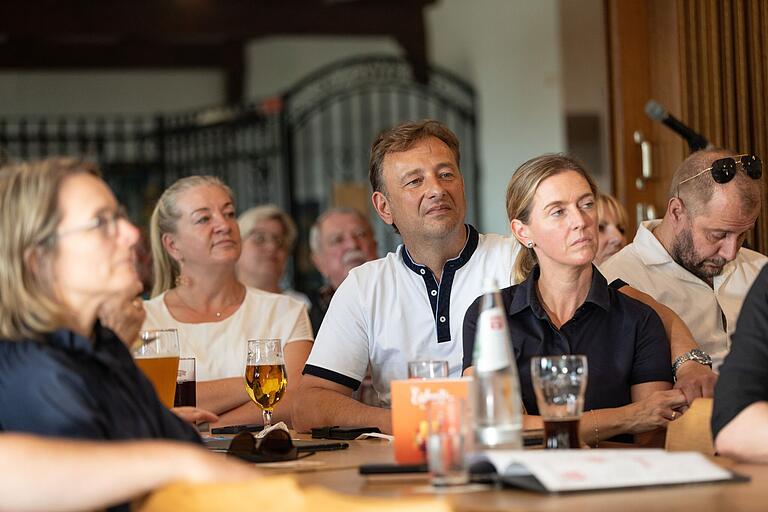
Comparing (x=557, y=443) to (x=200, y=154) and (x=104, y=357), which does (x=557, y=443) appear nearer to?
(x=104, y=357)

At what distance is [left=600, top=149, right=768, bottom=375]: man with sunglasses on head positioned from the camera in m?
3.29

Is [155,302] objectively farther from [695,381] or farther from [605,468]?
Answer: [605,468]

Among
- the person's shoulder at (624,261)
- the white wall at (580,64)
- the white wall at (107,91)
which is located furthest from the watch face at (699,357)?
the white wall at (107,91)

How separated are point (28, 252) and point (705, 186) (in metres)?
2.24

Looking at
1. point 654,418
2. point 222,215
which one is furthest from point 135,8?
point 654,418

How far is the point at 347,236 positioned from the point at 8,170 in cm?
353

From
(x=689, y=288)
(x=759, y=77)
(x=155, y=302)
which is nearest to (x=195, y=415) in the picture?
(x=155, y=302)

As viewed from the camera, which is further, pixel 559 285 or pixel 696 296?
pixel 696 296

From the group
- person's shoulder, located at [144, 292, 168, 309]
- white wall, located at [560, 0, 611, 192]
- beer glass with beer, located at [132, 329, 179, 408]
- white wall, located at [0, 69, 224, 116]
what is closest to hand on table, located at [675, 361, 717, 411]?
beer glass with beer, located at [132, 329, 179, 408]

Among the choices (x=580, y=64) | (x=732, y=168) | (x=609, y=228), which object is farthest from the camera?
(x=580, y=64)

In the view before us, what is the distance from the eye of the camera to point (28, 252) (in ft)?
5.47

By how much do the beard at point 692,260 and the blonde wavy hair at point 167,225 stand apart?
4.95ft

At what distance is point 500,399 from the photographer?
69.9 inches

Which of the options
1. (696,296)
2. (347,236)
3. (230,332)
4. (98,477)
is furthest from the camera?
(347,236)
